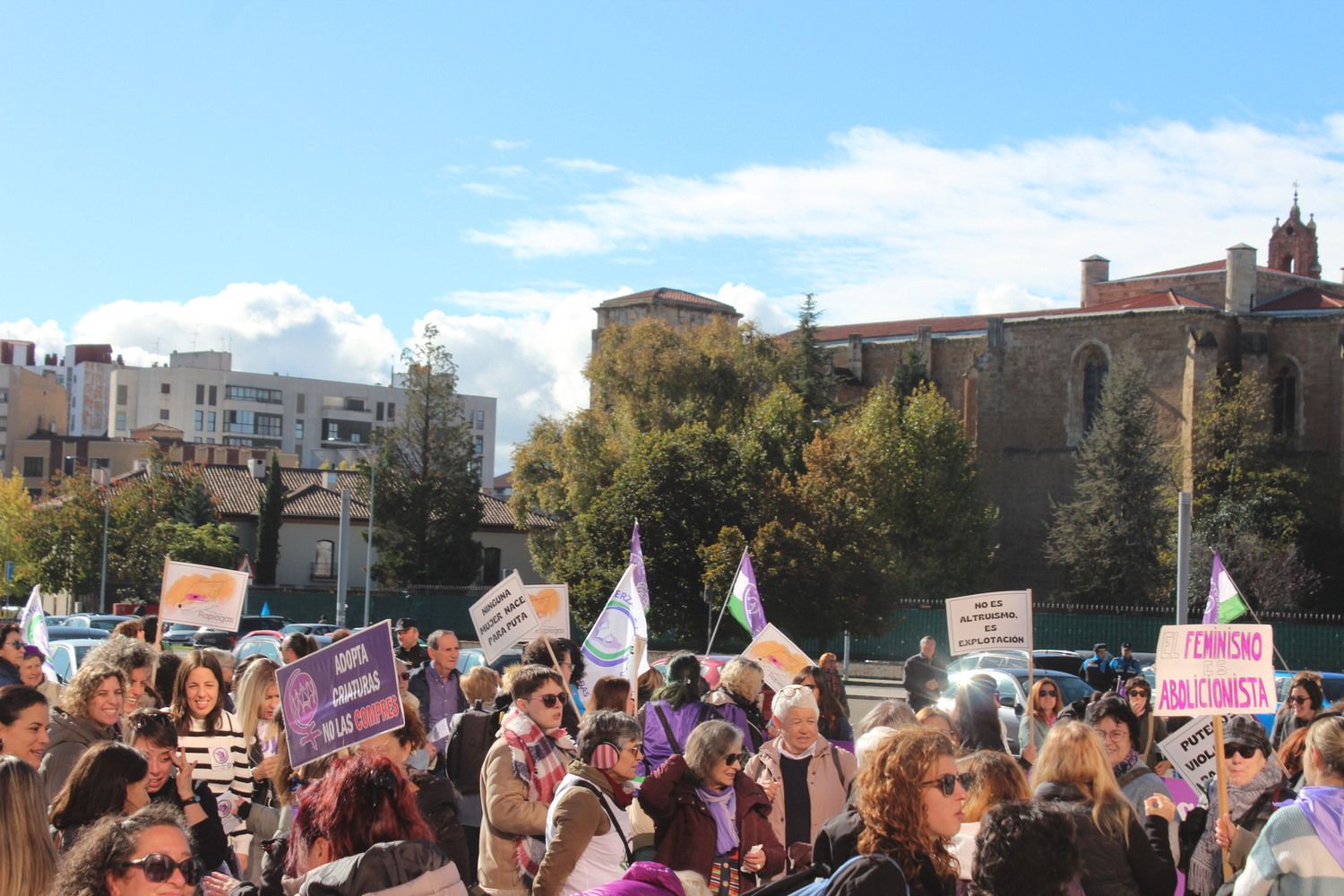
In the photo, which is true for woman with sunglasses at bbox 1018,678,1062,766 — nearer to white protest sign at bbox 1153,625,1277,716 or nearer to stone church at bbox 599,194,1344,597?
white protest sign at bbox 1153,625,1277,716

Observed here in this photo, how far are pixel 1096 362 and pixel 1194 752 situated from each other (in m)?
58.6

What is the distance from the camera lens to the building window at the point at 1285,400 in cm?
6059

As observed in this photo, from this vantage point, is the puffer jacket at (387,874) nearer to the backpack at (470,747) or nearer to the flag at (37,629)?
the backpack at (470,747)

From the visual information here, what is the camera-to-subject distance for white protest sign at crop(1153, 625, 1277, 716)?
742cm

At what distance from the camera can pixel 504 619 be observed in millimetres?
11000

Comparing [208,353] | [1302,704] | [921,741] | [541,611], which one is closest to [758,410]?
[541,611]

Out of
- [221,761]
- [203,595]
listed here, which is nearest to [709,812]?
[221,761]

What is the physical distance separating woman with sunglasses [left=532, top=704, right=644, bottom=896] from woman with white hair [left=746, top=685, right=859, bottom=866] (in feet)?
4.29

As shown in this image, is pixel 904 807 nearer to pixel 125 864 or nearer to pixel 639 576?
pixel 125 864

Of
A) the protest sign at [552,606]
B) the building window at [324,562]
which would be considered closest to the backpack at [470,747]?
the protest sign at [552,606]

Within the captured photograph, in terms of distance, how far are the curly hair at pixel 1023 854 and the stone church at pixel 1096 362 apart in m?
56.8

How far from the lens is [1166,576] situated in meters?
52.0

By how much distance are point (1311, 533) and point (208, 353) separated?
88.6 m

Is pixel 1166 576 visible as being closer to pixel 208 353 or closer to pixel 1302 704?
pixel 1302 704
